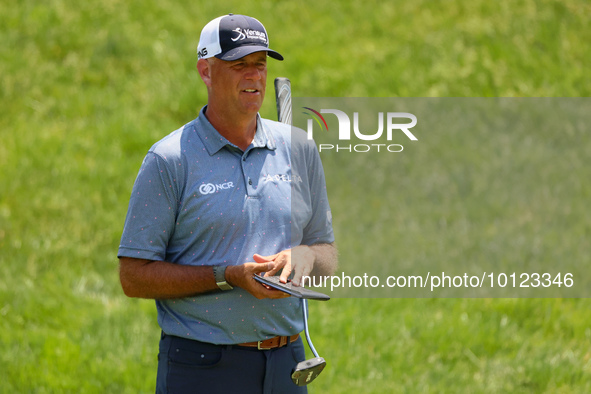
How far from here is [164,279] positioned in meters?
3.31

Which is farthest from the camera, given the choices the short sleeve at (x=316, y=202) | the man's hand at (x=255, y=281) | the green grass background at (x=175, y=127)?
the green grass background at (x=175, y=127)

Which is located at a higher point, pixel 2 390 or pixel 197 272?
pixel 197 272

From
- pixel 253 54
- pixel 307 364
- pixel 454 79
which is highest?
pixel 454 79

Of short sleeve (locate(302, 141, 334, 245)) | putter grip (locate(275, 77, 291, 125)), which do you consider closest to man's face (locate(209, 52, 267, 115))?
putter grip (locate(275, 77, 291, 125))

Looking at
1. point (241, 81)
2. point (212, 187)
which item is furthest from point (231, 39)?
point (212, 187)

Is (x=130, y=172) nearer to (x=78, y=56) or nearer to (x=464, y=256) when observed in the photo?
(x=78, y=56)

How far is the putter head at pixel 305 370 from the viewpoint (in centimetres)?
341

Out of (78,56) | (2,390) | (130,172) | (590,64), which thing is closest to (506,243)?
(2,390)

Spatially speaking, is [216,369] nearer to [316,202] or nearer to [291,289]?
[291,289]

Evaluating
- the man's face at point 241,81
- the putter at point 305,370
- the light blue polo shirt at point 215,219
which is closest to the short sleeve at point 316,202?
the light blue polo shirt at point 215,219

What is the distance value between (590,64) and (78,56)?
24.2ft

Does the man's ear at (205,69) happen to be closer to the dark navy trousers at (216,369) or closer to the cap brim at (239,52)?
the cap brim at (239,52)

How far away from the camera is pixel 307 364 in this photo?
3432 millimetres

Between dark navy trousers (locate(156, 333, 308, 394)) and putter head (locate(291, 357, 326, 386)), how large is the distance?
0.10m
